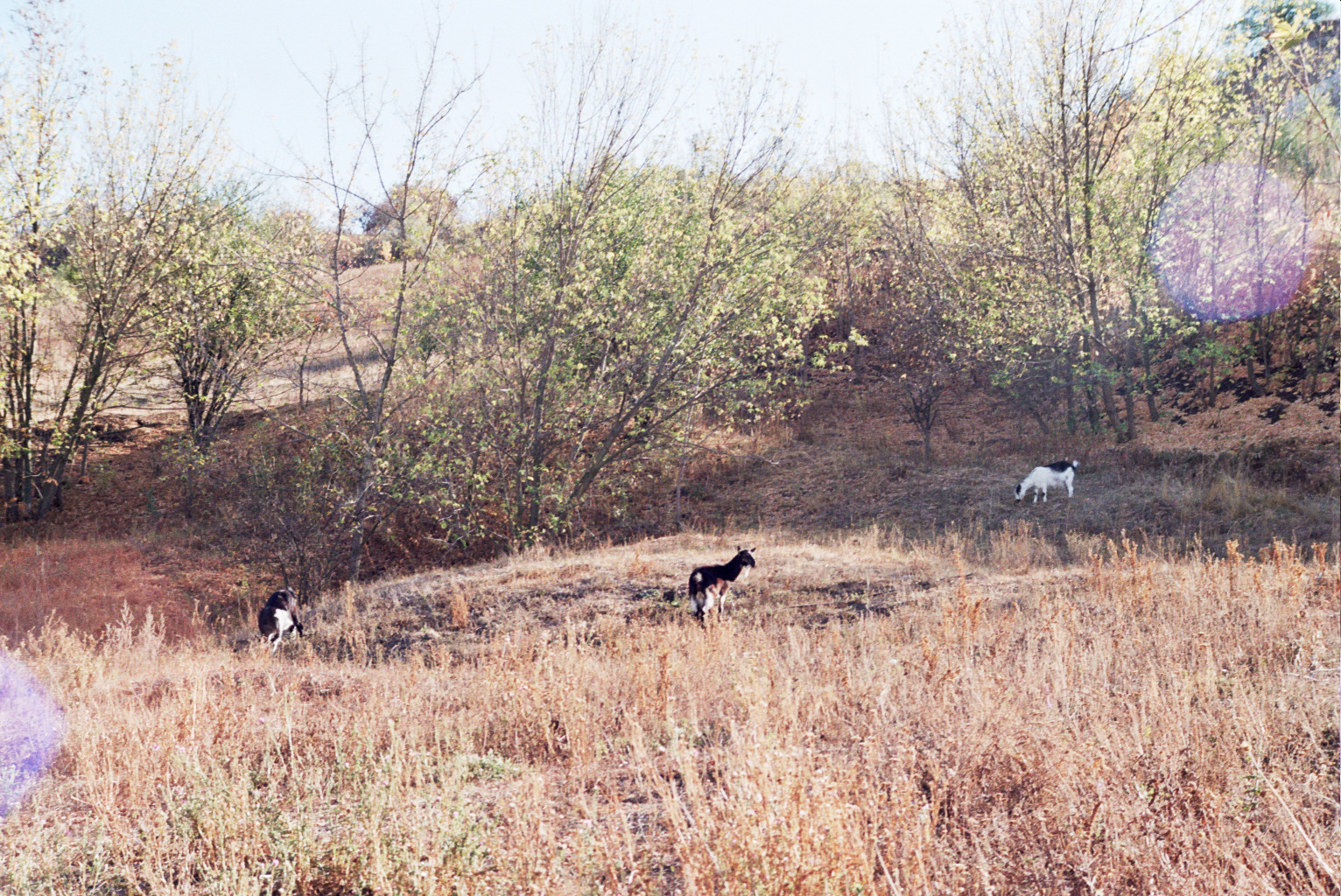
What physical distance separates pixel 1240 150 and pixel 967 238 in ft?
21.4

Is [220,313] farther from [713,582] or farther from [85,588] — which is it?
[713,582]

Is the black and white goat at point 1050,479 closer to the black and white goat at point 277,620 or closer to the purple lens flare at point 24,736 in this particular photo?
the black and white goat at point 277,620

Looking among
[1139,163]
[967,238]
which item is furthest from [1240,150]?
[967,238]

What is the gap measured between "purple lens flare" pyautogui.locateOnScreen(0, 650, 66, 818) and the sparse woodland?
114 mm

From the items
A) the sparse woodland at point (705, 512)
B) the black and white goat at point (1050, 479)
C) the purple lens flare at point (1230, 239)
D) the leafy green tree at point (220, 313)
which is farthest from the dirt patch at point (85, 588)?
the purple lens flare at point (1230, 239)

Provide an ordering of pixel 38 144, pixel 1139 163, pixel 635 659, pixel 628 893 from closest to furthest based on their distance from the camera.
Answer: pixel 628 893, pixel 635 659, pixel 38 144, pixel 1139 163

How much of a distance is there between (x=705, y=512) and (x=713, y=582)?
1050 centimetres

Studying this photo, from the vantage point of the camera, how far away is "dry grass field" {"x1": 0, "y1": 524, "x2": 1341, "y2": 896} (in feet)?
10.9

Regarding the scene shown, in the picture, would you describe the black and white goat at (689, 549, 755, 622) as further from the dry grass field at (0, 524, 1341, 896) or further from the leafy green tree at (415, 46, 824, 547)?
the leafy green tree at (415, 46, 824, 547)

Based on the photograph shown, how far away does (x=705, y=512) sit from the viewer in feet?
66.6

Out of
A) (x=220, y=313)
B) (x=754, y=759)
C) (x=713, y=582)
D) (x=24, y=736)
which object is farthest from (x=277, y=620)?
(x=220, y=313)

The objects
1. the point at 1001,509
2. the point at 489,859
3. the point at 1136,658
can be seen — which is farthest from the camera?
the point at 1001,509

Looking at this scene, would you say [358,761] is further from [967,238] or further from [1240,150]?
[1240,150]

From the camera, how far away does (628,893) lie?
10.7ft
